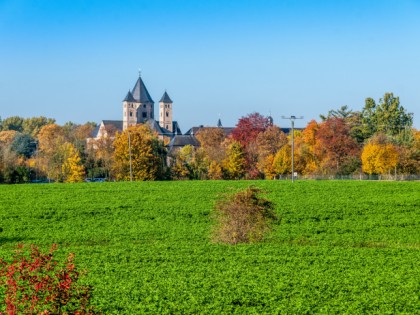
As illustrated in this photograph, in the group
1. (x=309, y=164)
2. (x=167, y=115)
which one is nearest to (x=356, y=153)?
(x=309, y=164)

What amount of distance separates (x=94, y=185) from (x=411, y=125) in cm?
8041

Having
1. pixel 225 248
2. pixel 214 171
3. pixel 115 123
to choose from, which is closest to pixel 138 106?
pixel 115 123

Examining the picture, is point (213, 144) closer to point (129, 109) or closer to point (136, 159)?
point (136, 159)

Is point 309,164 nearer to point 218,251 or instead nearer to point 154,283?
point 218,251

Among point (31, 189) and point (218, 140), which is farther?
point (218, 140)

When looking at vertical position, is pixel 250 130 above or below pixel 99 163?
above

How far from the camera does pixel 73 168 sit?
84.8 m

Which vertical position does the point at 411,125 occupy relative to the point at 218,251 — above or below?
above

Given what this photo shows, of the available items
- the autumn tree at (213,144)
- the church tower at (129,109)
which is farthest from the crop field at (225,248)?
the church tower at (129,109)

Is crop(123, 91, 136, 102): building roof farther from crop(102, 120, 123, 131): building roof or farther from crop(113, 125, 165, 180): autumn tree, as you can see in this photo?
crop(113, 125, 165, 180): autumn tree

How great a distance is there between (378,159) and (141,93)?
106867 millimetres

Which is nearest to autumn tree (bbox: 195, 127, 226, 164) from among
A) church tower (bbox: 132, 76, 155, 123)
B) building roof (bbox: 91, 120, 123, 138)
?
building roof (bbox: 91, 120, 123, 138)

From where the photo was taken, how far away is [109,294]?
18312mm

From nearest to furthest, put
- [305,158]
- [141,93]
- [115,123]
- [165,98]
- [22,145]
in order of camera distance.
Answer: [305,158] < [22,145] < [115,123] < [141,93] < [165,98]
